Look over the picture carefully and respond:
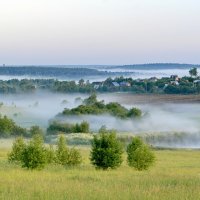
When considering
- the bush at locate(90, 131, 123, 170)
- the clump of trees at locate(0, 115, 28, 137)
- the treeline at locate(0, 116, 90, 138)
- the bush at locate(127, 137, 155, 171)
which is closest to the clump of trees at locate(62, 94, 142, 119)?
the treeline at locate(0, 116, 90, 138)

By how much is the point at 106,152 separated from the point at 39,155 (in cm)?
428

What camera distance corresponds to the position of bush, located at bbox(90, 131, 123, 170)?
31.9 metres

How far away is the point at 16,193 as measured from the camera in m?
16.8

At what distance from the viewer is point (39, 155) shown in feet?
96.6

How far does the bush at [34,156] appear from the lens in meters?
29.3

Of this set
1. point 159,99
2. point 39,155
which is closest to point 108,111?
point 159,99

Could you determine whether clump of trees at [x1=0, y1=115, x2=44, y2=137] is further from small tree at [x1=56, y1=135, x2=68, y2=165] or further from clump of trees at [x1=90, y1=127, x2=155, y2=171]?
clump of trees at [x1=90, y1=127, x2=155, y2=171]

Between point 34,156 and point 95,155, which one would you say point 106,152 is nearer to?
point 95,155

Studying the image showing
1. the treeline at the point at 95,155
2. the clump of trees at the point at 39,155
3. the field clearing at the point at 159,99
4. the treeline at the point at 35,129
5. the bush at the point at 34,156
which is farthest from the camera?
the field clearing at the point at 159,99

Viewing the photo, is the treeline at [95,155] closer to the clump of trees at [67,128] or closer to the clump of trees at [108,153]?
the clump of trees at [108,153]

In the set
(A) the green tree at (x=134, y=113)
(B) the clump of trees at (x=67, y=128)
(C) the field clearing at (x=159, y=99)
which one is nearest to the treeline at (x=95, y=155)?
(B) the clump of trees at (x=67, y=128)

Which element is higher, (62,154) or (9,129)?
(62,154)

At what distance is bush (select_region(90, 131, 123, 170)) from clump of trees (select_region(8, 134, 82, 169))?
1725 mm

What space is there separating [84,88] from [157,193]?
178042 millimetres
